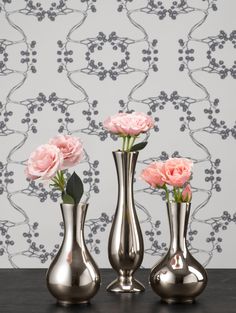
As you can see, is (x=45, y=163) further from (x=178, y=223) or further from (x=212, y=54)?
(x=212, y=54)

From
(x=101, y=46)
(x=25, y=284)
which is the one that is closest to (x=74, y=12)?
(x=101, y=46)

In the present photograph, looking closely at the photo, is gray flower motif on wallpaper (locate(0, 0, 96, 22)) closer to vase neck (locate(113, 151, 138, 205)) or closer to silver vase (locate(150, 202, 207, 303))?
vase neck (locate(113, 151, 138, 205))

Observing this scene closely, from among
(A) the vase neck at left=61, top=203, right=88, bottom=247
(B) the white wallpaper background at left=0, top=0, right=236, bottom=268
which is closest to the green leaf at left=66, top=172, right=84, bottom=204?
(A) the vase neck at left=61, top=203, right=88, bottom=247

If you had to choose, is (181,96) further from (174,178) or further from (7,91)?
(174,178)

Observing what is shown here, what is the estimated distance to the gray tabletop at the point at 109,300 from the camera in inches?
58.1

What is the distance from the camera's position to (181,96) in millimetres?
2811

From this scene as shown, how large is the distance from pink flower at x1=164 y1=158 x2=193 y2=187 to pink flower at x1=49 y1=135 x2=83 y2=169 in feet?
0.62

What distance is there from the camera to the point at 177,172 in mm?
1510

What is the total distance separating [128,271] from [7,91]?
1.38 m

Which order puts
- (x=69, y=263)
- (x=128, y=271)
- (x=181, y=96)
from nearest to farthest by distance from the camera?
(x=69, y=263)
(x=128, y=271)
(x=181, y=96)

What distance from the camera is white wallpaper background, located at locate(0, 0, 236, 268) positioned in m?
2.81

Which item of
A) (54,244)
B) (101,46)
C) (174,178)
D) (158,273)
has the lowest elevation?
(54,244)

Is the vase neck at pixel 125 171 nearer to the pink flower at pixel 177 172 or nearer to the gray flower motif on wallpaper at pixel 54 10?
the pink flower at pixel 177 172

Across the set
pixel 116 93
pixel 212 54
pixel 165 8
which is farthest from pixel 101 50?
pixel 212 54
